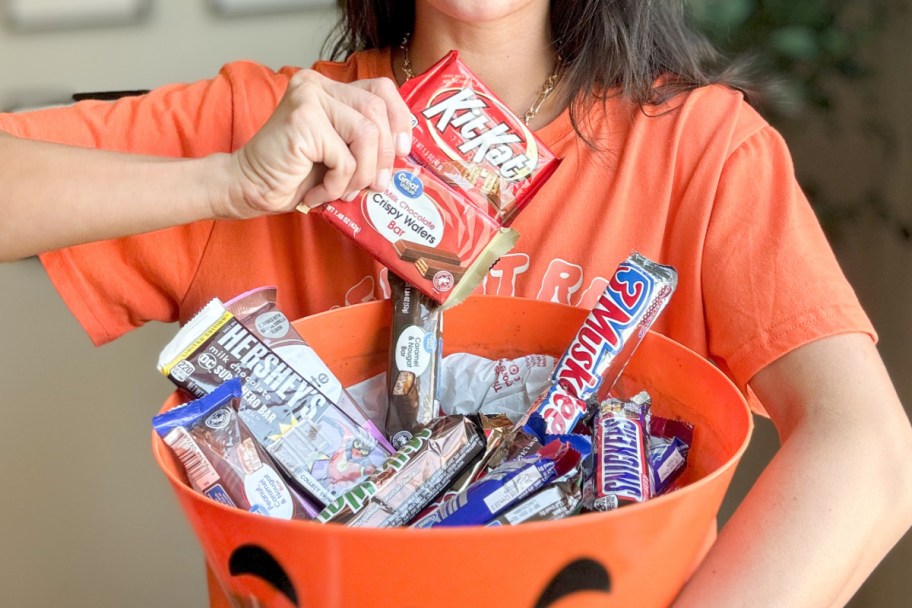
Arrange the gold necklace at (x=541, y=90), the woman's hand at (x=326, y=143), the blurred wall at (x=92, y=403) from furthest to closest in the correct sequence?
the blurred wall at (x=92, y=403) < the gold necklace at (x=541, y=90) < the woman's hand at (x=326, y=143)

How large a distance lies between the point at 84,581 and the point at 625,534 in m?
1.23

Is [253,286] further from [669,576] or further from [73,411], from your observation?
[73,411]

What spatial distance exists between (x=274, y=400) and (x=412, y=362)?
0.33 feet

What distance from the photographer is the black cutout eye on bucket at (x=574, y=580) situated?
0.39 meters

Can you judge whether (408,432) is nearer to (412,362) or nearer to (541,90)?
(412,362)

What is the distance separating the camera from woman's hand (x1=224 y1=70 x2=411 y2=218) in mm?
575

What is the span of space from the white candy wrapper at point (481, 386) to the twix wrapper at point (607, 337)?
0.04 metres

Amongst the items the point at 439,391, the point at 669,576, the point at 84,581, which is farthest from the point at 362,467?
the point at 84,581

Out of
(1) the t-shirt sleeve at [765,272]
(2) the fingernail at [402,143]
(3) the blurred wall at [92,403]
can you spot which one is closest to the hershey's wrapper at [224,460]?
(2) the fingernail at [402,143]

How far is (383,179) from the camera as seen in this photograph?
599 millimetres

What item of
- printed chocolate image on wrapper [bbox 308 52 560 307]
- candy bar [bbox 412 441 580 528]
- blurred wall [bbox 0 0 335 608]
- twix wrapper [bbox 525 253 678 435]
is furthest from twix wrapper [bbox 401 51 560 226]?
blurred wall [bbox 0 0 335 608]

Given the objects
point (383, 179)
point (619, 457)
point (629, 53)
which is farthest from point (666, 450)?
point (629, 53)

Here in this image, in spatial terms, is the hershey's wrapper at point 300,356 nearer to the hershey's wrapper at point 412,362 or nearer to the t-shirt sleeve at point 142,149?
the hershey's wrapper at point 412,362

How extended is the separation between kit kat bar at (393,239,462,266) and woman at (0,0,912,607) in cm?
5
